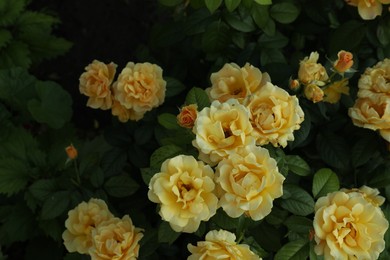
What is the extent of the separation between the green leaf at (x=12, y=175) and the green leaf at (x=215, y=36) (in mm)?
768

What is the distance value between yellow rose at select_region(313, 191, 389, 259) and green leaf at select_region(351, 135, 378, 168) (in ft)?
1.19

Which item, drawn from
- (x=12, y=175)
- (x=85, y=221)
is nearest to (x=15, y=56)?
(x=12, y=175)

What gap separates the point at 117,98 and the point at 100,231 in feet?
1.36

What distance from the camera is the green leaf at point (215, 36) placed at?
1.77 metres

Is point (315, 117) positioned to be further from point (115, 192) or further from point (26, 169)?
point (26, 169)

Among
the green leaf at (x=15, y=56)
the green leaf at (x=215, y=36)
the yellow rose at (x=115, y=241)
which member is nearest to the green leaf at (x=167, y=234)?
the yellow rose at (x=115, y=241)

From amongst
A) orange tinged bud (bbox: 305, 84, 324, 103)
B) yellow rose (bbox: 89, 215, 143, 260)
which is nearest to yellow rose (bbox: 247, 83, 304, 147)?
orange tinged bud (bbox: 305, 84, 324, 103)

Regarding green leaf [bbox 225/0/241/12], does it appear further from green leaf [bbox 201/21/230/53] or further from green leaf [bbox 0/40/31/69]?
green leaf [bbox 0/40/31/69]

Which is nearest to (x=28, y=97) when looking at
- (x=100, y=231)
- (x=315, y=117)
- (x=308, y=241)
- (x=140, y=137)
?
(x=140, y=137)

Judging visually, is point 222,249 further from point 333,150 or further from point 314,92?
point 333,150

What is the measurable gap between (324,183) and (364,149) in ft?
0.73

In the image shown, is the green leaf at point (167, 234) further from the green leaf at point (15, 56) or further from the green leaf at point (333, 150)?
the green leaf at point (15, 56)

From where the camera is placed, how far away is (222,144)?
1225 millimetres

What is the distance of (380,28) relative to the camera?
5.71 feet
